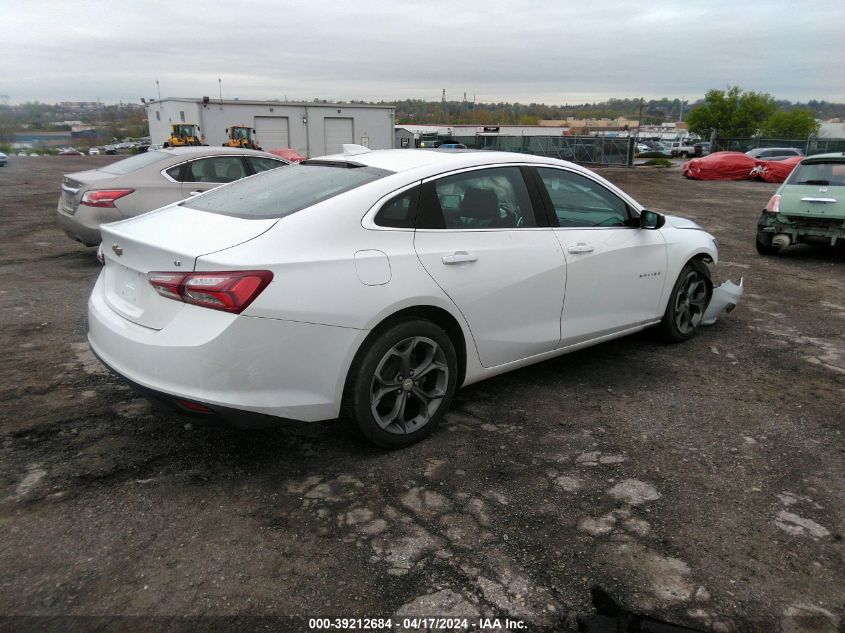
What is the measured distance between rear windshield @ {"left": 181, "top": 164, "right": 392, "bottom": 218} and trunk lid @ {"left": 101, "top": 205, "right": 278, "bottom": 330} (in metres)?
0.14

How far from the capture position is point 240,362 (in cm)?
293

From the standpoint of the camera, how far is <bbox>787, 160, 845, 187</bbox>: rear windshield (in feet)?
29.1

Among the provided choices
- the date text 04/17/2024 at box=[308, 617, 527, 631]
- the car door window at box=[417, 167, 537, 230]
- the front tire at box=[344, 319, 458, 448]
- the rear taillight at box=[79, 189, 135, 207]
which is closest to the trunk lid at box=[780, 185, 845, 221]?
the car door window at box=[417, 167, 537, 230]

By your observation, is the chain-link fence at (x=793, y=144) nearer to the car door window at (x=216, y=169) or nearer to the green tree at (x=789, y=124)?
the car door window at (x=216, y=169)

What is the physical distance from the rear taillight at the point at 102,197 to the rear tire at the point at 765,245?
8.92 m

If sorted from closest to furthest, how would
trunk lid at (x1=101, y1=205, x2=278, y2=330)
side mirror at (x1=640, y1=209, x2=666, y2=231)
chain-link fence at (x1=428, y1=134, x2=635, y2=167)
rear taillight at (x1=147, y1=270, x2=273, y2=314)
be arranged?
rear taillight at (x1=147, y1=270, x2=273, y2=314), trunk lid at (x1=101, y1=205, x2=278, y2=330), side mirror at (x1=640, y1=209, x2=666, y2=231), chain-link fence at (x1=428, y1=134, x2=635, y2=167)

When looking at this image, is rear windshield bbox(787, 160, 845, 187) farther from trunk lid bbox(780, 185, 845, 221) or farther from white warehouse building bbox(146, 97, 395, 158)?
white warehouse building bbox(146, 97, 395, 158)

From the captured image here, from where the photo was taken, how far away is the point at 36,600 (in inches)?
96.0

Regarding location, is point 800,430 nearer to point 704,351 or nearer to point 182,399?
point 704,351

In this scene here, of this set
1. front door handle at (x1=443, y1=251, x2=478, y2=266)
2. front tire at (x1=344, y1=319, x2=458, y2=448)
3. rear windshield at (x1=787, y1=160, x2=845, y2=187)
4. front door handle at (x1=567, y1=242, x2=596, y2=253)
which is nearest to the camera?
front tire at (x1=344, y1=319, x2=458, y2=448)

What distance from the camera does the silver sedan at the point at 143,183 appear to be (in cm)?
775

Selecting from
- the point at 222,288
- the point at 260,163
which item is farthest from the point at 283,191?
the point at 260,163

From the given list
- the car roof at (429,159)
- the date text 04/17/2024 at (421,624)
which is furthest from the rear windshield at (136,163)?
the date text 04/17/2024 at (421,624)

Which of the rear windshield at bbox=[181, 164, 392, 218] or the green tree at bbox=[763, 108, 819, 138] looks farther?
the green tree at bbox=[763, 108, 819, 138]
